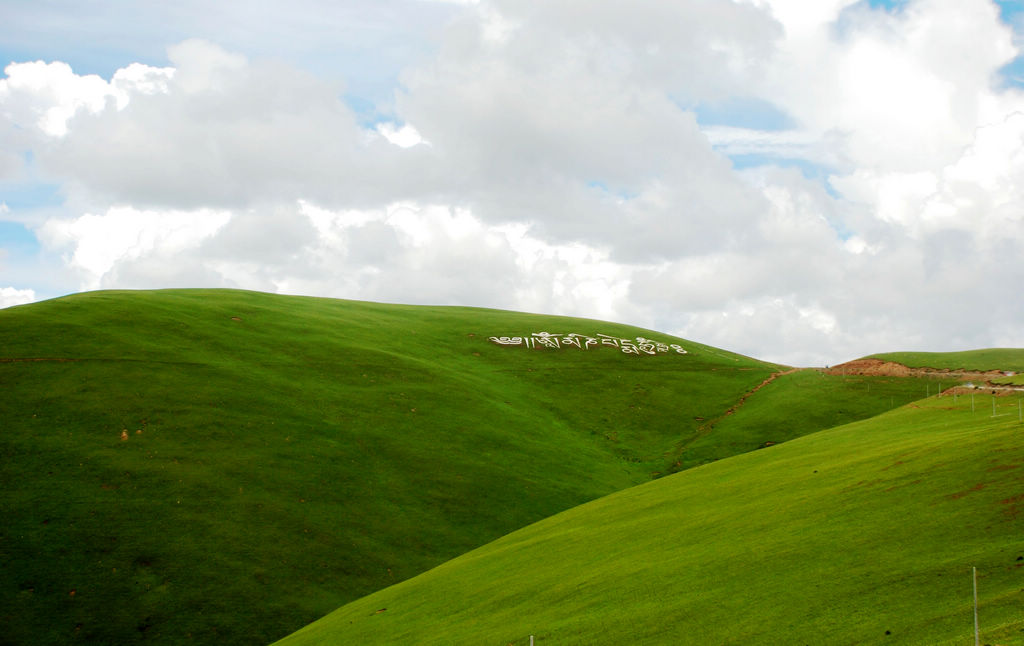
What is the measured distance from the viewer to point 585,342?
83.8 m

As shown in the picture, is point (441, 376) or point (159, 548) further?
point (441, 376)

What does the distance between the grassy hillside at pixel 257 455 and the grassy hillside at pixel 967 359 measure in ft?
54.3

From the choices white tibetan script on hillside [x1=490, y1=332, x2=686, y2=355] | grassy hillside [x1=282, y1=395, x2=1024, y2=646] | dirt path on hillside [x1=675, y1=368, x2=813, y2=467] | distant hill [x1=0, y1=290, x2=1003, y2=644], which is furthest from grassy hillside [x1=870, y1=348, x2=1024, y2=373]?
grassy hillside [x1=282, y1=395, x2=1024, y2=646]

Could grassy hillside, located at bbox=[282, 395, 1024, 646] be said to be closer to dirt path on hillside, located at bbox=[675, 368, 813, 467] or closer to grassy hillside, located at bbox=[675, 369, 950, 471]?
grassy hillside, located at bbox=[675, 369, 950, 471]

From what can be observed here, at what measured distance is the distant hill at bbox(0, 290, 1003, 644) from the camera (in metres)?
32.8

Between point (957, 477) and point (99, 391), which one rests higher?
point (99, 391)

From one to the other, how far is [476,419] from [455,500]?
12088 millimetres

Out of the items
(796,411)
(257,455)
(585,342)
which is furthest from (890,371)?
(257,455)

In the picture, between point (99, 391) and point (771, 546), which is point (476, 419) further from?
point (771, 546)

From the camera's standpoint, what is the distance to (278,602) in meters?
33.0

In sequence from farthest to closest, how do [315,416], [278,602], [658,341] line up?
[658,341]
[315,416]
[278,602]

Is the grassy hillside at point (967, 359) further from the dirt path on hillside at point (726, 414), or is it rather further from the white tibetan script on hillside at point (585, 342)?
the white tibetan script on hillside at point (585, 342)

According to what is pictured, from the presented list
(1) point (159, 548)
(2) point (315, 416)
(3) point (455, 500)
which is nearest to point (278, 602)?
(1) point (159, 548)

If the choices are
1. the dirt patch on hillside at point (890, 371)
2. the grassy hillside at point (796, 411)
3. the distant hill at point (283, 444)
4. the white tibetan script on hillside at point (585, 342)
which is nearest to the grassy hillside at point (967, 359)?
the dirt patch on hillside at point (890, 371)
